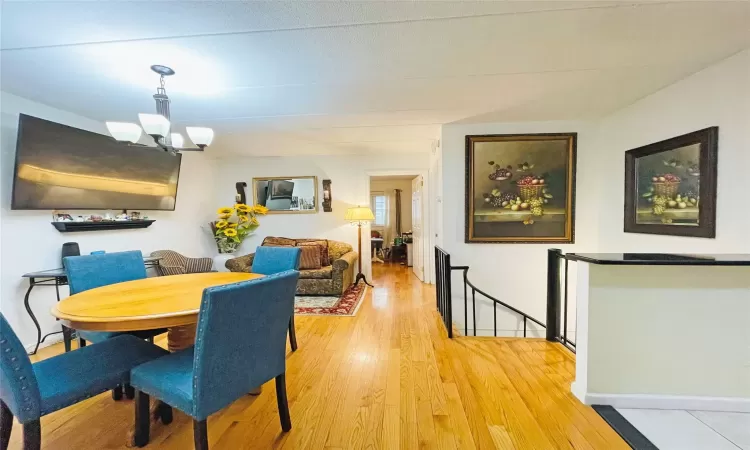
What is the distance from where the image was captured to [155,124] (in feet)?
6.14

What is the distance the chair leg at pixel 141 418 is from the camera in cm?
143

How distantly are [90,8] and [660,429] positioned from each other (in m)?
3.57

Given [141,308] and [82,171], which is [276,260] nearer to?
[141,308]

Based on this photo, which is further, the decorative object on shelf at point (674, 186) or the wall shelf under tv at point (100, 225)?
the wall shelf under tv at point (100, 225)

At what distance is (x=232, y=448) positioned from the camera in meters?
1.46

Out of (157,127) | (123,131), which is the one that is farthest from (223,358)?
(123,131)

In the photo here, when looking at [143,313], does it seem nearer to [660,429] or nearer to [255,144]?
[660,429]

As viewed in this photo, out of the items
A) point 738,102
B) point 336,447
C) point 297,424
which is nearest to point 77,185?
point 297,424

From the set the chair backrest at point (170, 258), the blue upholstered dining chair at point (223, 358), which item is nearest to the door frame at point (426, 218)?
the chair backrest at point (170, 258)

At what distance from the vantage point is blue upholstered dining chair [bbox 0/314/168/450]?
1121 millimetres

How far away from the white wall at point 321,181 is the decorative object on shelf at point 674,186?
2.82 metres

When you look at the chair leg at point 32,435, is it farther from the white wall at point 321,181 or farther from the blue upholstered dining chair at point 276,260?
the white wall at point 321,181

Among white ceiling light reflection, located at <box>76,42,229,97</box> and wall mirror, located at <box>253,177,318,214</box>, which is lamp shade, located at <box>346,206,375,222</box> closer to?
wall mirror, located at <box>253,177,318,214</box>

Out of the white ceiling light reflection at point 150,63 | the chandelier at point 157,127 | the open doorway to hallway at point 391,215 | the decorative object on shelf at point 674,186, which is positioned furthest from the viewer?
the open doorway to hallway at point 391,215
